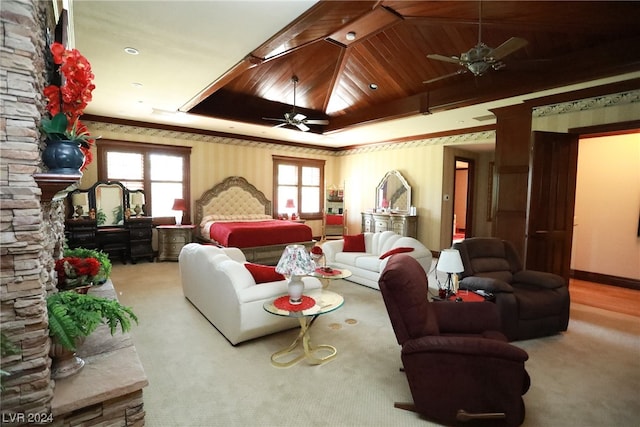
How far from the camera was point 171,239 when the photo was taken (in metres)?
6.36

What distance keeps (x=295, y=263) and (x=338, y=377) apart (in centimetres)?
98

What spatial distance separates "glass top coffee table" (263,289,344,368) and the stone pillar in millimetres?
1439

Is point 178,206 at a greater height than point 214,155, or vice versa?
point 214,155

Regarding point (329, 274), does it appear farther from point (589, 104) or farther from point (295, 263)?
point (589, 104)

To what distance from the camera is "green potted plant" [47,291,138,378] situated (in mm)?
1521

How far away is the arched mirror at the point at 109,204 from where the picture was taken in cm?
589

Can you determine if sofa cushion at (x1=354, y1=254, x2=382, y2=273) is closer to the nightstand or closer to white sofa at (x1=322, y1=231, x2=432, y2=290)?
white sofa at (x1=322, y1=231, x2=432, y2=290)

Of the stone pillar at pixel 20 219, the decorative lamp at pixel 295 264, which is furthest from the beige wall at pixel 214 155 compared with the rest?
the stone pillar at pixel 20 219

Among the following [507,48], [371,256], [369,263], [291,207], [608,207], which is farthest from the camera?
[291,207]

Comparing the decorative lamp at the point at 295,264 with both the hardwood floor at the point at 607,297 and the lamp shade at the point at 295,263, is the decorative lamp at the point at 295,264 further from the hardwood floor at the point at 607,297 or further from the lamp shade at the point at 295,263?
the hardwood floor at the point at 607,297

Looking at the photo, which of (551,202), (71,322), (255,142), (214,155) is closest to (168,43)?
(71,322)

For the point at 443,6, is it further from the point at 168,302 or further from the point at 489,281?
the point at 168,302

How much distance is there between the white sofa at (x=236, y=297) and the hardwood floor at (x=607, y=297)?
161 inches

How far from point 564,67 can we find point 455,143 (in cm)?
306
